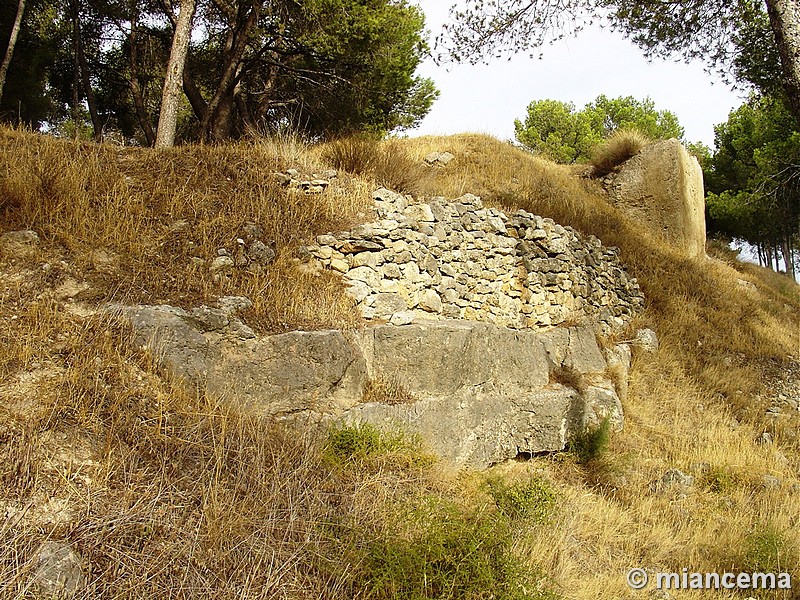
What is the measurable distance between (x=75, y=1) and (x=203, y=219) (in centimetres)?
1121

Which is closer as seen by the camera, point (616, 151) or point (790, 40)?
point (790, 40)

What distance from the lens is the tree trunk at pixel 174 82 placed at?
8.41 meters

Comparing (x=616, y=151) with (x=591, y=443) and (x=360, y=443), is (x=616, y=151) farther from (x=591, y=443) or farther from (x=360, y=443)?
(x=360, y=443)

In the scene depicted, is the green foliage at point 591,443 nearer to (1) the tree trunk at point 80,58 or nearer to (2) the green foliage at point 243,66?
(2) the green foliage at point 243,66

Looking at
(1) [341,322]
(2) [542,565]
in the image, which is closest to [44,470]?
(1) [341,322]

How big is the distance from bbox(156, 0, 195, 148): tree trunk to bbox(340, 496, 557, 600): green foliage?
729 cm

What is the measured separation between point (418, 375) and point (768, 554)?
2.96 metres

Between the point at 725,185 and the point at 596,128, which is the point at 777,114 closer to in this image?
the point at 725,185

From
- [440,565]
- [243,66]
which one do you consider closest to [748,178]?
[243,66]

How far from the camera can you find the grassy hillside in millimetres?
2846

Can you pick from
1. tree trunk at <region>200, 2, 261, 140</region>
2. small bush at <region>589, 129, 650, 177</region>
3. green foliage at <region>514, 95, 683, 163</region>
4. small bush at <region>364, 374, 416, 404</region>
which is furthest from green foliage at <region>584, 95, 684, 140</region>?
small bush at <region>364, 374, 416, 404</region>

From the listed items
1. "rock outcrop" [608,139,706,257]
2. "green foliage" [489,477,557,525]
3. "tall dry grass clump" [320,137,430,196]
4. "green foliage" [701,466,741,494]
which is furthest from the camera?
"rock outcrop" [608,139,706,257]

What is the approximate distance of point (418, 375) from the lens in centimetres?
508

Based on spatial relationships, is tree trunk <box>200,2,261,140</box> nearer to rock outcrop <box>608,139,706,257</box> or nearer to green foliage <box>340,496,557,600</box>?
rock outcrop <box>608,139,706,257</box>
